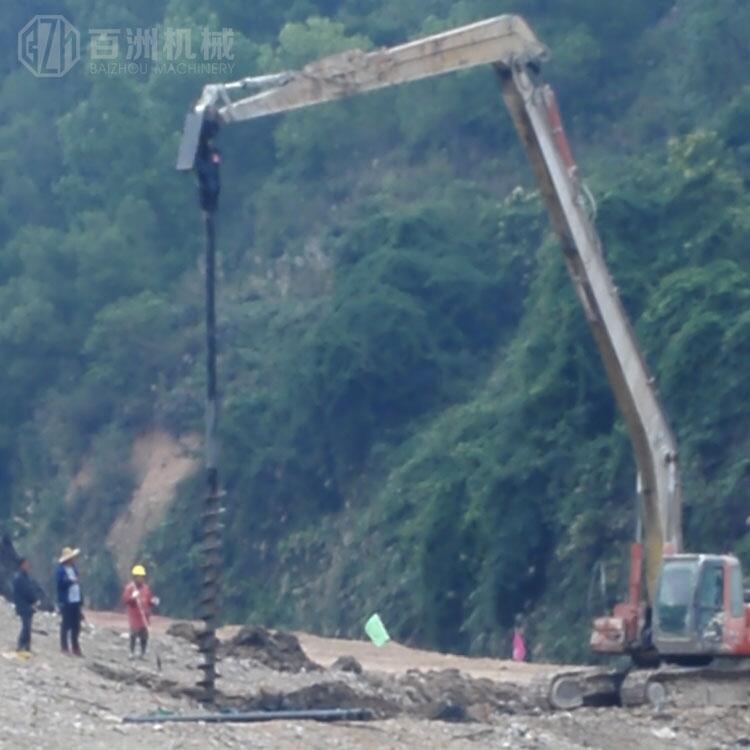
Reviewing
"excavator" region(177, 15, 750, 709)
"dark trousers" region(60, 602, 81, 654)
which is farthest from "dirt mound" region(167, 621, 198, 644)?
"excavator" region(177, 15, 750, 709)

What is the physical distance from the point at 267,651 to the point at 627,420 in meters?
8.60

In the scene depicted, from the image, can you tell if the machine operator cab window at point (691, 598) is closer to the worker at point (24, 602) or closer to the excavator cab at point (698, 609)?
the excavator cab at point (698, 609)

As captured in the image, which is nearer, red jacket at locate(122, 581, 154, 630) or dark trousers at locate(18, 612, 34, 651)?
dark trousers at locate(18, 612, 34, 651)

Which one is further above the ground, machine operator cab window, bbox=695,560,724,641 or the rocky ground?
machine operator cab window, bbox=695,560,724,641

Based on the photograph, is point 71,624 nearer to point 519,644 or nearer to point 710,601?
point 710,601

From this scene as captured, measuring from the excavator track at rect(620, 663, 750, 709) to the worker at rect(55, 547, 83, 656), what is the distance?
20.1 ft

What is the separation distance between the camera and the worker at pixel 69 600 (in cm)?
2342

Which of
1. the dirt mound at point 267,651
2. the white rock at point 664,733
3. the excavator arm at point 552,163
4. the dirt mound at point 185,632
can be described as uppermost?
the excavator arm at point 552,163

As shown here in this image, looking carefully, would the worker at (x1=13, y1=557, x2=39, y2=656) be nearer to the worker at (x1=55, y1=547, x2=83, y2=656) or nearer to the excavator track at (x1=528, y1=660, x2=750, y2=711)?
the worker at (x1=55, y1=547, x2=83, y2=656)

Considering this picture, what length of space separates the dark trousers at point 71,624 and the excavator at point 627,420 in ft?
17.6

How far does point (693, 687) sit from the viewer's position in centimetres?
2209

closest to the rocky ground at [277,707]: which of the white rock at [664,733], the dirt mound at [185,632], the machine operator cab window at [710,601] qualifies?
the white rock at [664,733]

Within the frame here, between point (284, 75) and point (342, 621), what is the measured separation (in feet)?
92.6

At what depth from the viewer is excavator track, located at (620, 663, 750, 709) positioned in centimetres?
2205
